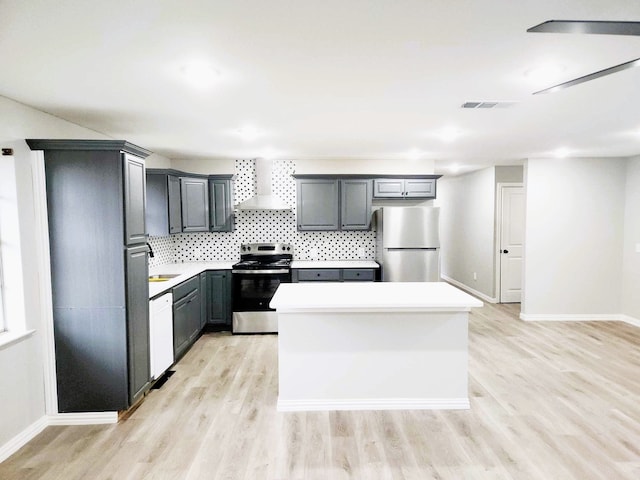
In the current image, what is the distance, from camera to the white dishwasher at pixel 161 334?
3.14m

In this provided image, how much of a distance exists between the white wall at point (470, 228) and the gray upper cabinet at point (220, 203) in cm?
438

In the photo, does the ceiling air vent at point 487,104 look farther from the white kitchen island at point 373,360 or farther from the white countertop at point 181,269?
the white countertop at point 181,269

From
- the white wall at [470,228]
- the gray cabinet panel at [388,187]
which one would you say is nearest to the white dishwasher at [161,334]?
the gray cabinet panel at [388,187]

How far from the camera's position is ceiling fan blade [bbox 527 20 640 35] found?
1.19 meters

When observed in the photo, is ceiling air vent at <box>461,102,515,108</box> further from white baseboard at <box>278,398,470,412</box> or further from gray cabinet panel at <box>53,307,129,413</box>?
gray cabinet panel at <box>53,307,129,413</box>

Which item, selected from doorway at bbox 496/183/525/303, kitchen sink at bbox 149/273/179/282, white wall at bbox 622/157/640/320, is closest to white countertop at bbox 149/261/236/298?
kitchen sink at bbox 149/273/179/282

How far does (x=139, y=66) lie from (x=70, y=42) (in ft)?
1.07

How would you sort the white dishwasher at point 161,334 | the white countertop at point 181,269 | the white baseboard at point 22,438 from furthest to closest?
1. the white countertop at point 181,269
2. the white dishwasher at point 161,334
3. the white baseboard at point 22,438

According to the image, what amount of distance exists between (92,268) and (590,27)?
309cm

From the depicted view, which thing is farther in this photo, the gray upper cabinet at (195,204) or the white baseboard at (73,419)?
the gray upper cabinet at (195,204)

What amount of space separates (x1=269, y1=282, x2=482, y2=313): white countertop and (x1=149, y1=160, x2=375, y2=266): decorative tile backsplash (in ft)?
7.00

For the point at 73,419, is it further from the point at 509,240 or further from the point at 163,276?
the point at 509,240

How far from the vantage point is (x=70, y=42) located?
66.4 inches

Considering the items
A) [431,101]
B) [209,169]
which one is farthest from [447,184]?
[431,101]
